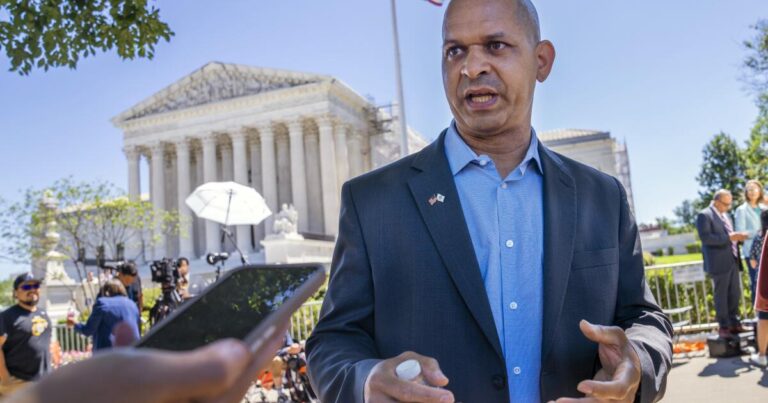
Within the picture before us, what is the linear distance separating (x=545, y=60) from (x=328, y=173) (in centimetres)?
4352

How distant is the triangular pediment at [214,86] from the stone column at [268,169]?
10.6 ft

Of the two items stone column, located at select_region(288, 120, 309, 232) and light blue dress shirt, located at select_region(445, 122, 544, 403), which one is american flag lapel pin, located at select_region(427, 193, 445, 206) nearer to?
light blue dress shirt, located at select_region(445, 122, 544, 403)

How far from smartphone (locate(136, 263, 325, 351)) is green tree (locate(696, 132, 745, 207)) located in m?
77.7

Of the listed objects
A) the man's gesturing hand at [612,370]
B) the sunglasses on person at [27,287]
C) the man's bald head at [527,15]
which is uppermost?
the man's bald head at [527,15]

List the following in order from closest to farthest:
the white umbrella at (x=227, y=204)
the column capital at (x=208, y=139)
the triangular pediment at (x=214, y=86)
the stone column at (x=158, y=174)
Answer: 1. the white umbrella at (x=227, y=204)
2. the triangular pediment at (x=214, y=86)
3. the column capital at (x=208, y=139)
4. the stone column at (x=158, y=174)

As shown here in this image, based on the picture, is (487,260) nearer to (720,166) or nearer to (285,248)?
(285,248)

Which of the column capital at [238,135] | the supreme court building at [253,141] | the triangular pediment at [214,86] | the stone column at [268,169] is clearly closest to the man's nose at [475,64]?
the supreme court building at [253,141]

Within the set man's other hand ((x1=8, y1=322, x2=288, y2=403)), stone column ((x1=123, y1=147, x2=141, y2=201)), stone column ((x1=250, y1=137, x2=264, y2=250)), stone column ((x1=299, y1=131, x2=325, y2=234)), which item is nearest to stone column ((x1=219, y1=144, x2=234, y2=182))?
stone column ((x1=250, y1=137, x2=264, y2=250))

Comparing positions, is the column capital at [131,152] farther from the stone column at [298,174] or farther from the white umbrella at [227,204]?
the white umbrella at [227,204]

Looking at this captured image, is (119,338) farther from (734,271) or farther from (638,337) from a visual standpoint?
(734,271)

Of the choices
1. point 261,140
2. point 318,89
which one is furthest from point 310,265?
point 261,140

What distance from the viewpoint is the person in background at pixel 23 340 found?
20.7ft

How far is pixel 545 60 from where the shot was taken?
83.3 inches

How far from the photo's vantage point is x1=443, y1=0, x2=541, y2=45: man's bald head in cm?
195
